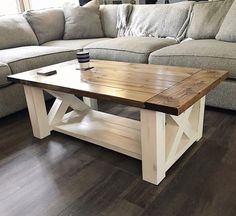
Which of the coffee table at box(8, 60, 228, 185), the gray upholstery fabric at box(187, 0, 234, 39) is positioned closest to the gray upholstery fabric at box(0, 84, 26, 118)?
the coffee table at box(8, 60, 228, 185)

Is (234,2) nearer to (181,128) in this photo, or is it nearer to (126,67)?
(126,67)

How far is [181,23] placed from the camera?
8.51ft

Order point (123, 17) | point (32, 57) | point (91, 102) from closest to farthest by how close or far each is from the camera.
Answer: point (91, 102) → point (32, 57) → point (123, 17)

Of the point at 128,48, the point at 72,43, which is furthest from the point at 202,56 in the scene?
the point at 72,43

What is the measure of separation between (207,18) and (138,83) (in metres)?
1.41

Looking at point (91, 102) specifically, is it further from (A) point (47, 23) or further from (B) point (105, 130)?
(A) point (47, 23)

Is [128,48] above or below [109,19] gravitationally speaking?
below

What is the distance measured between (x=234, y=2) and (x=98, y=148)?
5.56ft

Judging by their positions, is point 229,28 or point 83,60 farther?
point 229,28

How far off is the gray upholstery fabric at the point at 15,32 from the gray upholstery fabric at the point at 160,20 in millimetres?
1046

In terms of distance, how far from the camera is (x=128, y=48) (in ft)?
7.61

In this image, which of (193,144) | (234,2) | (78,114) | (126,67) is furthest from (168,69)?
A: (234,2)

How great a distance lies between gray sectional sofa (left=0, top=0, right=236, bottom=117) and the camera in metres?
1.93

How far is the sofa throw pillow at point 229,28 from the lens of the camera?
83.7 inches
